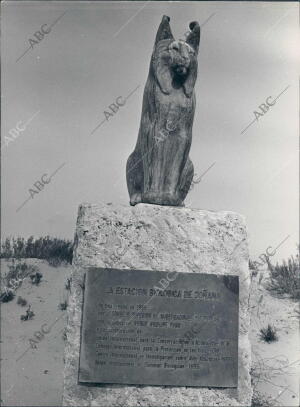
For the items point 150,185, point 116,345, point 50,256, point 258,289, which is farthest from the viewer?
point 50,256

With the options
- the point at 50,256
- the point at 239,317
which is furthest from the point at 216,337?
the point at 50,256

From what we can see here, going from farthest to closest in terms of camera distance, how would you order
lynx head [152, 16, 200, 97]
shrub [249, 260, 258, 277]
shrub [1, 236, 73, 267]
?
shrub [1, 236, 73, 267]
shrub [249, 260, 258, 277]
lynx head [152, 16, 200, 97]

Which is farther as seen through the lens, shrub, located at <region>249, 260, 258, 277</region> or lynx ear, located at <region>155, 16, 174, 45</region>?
shrub, located at <region>249, 260, 258, 277</region>

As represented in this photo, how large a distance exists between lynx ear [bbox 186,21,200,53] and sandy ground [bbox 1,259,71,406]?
4.59 metres

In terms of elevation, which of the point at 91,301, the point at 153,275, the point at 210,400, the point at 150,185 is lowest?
the point at 210,400

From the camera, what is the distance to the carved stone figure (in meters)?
3.66

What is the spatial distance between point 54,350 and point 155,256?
4.17 meters

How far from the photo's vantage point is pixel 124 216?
3422mm

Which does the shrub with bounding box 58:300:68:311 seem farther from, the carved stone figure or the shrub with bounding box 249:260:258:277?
the carved stone figure

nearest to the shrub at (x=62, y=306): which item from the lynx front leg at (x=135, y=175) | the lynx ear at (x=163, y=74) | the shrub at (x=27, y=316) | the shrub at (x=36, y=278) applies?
the shrub at (x=27, y=316)

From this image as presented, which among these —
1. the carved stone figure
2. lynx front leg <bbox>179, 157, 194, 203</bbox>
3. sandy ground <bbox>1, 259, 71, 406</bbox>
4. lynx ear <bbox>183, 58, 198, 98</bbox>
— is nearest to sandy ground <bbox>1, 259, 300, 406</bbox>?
sandy ground <bbox>1, 259, 71, 406</bbox>

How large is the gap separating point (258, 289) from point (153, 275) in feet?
17.4

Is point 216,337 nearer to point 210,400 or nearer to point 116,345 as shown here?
point 210,400

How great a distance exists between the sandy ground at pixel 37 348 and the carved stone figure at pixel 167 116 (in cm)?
349
